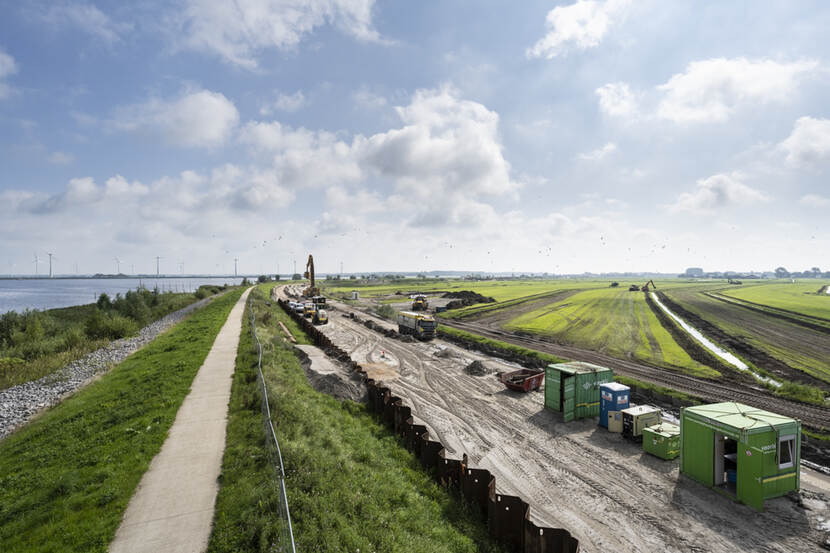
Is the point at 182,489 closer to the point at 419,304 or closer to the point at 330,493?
the point at 330,493

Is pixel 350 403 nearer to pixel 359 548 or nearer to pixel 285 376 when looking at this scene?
pixel 285 376

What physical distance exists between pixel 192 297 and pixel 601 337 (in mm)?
107690

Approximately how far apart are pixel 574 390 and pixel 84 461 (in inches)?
877

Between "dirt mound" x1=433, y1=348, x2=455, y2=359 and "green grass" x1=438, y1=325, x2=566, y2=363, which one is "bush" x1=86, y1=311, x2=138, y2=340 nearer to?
"dirt mound" x1=433, y1=348, x2=455, y2=359

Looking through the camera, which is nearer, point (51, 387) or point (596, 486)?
point (596, 486)

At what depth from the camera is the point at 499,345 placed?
41344 mm

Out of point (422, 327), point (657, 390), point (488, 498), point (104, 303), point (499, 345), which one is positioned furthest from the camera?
point (104, 303)

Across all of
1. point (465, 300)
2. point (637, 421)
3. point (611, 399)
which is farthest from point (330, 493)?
point (465, 300)

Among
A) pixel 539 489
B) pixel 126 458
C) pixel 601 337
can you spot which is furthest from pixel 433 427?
pixel 601 337

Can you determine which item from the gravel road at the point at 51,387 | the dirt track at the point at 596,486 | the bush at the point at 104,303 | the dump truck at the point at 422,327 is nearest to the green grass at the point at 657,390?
the dirt track at the point at 596,486

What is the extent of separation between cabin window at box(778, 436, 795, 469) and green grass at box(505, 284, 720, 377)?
18.3 metres

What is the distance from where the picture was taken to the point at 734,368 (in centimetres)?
3194

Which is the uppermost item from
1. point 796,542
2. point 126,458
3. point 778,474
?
point 126,458

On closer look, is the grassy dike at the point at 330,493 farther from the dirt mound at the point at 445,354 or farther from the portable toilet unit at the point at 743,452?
the dirt mound at the point at 445,354
